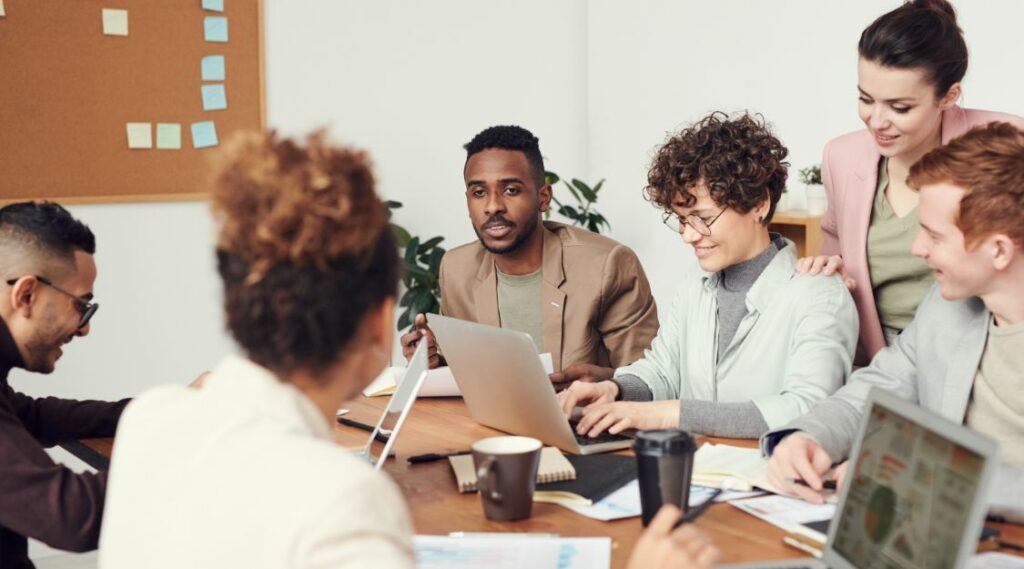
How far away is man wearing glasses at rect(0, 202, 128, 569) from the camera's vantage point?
1542 mm

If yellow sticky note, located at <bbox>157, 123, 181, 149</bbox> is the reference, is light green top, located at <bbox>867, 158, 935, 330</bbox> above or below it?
below

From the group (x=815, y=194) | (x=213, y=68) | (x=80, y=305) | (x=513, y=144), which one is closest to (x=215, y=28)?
(x=213, y=68)

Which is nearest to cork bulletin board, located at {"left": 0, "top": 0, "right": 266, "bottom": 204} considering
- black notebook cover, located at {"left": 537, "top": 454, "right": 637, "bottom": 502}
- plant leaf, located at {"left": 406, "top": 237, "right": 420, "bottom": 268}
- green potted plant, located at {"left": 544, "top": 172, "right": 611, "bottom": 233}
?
plant leaf, located at {"left": 406, "top": 237, "right": 420, "bottom": 268}

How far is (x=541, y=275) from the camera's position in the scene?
2.78 meters

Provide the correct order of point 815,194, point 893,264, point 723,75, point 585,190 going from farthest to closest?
1. point 585,190
2. point 723,75
3. point 815,194
4. point 893,264

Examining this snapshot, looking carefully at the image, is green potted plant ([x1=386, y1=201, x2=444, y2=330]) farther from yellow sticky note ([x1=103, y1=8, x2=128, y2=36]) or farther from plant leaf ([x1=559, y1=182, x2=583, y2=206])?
yellow sticky note ([x1=103, y1=8, x2=128, y2=36])

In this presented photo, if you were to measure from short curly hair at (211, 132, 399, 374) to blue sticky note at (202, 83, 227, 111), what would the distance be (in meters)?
3.29

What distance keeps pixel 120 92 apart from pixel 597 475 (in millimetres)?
2940

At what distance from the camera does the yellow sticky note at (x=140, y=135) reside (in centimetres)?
396

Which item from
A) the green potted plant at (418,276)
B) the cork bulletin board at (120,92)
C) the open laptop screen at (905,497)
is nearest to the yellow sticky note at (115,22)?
the cork bulletin board at (120,92)

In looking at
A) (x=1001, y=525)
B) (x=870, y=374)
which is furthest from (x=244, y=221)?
(x=870, y=374)

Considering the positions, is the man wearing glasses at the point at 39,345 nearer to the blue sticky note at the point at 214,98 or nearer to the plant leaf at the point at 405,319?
the blue sticky note at the point at 214,98

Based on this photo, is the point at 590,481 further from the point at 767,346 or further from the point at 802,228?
the point at 802,228

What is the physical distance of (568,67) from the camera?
197 inches
